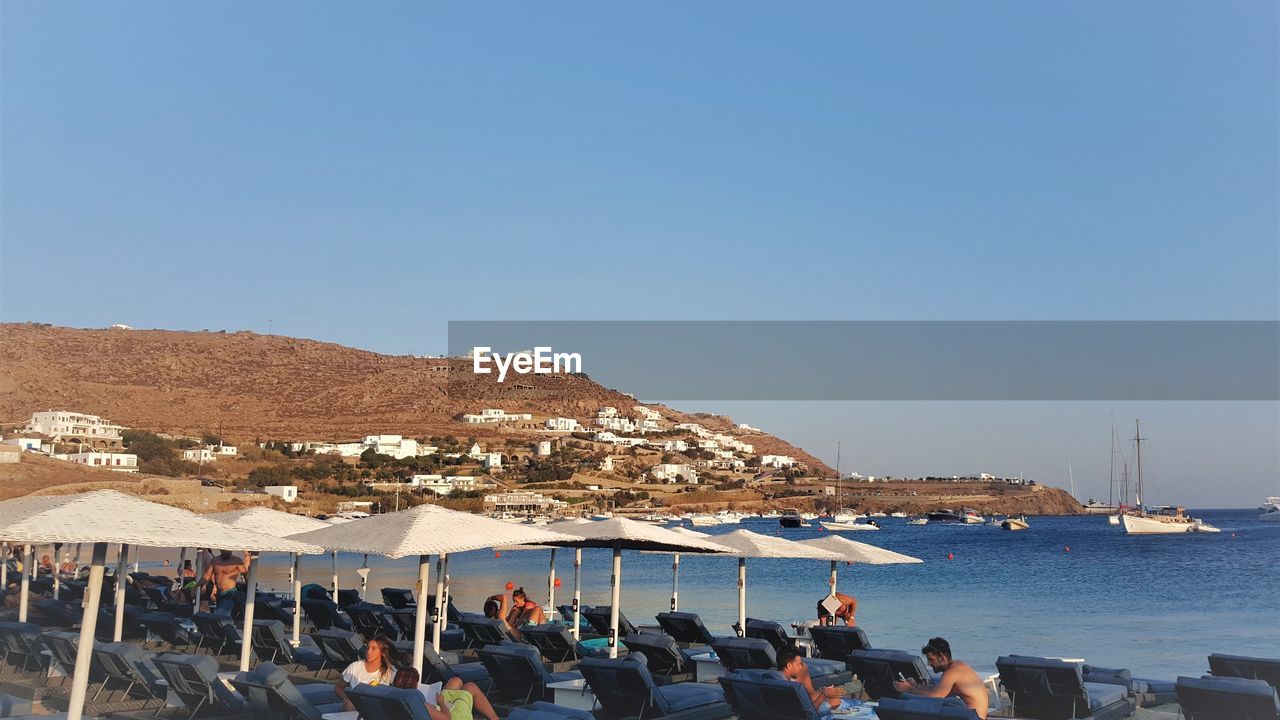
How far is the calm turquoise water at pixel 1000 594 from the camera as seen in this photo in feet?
75.7

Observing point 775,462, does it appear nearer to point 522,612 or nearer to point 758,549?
point 758,549

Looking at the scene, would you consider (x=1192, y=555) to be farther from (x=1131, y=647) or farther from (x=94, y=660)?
(x=94, y=660)

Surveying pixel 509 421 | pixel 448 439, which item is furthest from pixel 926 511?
pixel 448 439

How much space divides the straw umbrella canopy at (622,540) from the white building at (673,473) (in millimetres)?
Answer: 102686

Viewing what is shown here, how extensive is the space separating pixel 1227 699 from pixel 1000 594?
30.3 m

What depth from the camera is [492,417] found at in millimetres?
119750

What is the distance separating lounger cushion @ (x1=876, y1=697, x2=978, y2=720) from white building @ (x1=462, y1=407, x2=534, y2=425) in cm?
11281

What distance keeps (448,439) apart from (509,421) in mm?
17183

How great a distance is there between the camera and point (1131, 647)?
22.5m

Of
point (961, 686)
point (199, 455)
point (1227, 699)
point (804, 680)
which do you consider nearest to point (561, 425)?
point (199, 455)

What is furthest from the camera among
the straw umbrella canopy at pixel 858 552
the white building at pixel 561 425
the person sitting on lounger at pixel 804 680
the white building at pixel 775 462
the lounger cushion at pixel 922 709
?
the white building at pixel 775 462

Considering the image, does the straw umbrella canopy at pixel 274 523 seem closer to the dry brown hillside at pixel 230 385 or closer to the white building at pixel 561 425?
the dry brown hillside at pixel 230 385

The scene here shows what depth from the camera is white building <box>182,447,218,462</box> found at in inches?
2997

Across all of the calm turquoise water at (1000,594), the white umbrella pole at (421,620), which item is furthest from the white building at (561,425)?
the white umbrella pole at (421,620)
